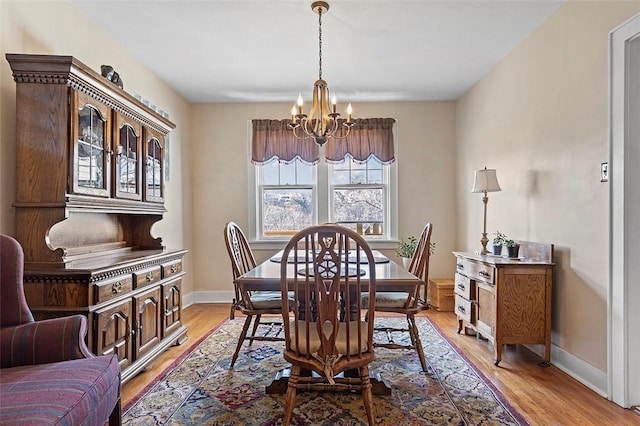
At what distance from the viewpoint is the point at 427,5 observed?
2.81 m

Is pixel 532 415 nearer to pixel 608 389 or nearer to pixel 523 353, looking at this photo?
pixel 608 389

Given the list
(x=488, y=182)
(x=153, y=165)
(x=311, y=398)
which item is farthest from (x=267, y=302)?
(x=488, y=182)

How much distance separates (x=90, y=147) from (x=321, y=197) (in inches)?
121

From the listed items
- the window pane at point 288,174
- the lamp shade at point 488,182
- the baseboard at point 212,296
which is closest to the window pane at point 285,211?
the window pane at point 288,174

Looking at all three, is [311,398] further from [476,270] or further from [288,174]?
[288,174]

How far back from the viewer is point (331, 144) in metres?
5.04

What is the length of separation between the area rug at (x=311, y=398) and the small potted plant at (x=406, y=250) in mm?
1687

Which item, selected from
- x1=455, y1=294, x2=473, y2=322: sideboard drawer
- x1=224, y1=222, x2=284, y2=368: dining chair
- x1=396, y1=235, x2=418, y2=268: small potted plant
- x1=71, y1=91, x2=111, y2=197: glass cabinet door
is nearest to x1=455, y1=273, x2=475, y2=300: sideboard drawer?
x1=455, y1=294, x2=473, y2=322: sideboard drawer

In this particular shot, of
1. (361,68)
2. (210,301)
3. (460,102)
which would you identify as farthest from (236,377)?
(460,102)

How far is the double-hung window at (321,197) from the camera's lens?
514cm

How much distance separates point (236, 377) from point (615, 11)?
3.26 meters

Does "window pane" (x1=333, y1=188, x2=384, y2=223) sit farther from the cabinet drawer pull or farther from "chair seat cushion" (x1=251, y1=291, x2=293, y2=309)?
the cabinet drawer pull

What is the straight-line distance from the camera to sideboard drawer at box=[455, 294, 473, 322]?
3.38m

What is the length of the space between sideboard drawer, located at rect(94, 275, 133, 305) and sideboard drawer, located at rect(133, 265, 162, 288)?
3.1 inches
